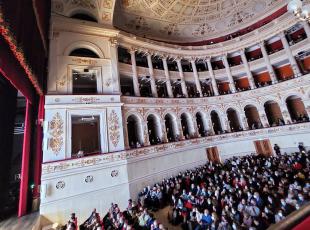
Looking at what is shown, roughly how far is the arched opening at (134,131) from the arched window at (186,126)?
442 centimetres

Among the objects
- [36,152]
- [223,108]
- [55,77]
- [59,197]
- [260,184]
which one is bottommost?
[260,184]

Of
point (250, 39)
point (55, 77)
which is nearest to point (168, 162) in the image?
point (55, 77)

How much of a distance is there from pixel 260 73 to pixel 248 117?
4.34 metres

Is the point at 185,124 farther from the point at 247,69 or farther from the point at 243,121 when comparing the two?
the point at 247,69

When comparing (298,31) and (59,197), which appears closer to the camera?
(59,197)

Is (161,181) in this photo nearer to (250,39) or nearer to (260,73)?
(260,73)

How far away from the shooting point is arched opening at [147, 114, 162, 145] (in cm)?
1240

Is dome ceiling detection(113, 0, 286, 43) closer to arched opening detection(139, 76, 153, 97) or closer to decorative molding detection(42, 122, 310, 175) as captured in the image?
arched opening detection(139, 76, 153, 97)

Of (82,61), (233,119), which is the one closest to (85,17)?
(82,61)

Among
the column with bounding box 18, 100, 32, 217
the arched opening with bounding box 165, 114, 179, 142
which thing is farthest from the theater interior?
the arched opening with bounding box 165, 114, 179, 142

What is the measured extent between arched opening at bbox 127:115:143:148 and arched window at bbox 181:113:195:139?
4.42 metres

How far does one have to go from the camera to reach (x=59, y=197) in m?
7.56

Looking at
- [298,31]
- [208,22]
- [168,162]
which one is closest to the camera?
[168,162]

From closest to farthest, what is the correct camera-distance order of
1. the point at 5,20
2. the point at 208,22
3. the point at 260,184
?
the point at 5,20 → the point at 260,184 → the point at 208,22
